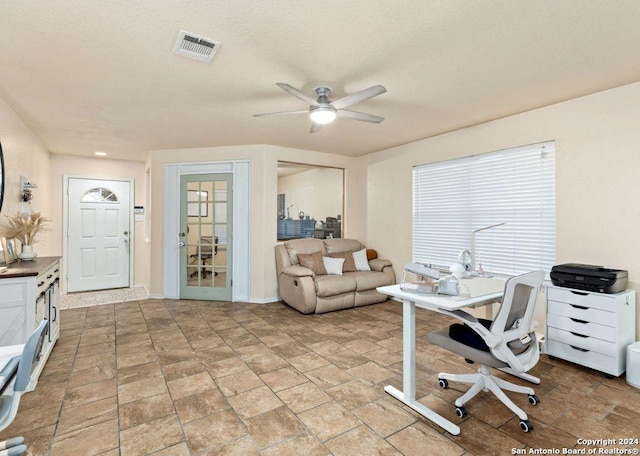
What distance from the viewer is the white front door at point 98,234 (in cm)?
566

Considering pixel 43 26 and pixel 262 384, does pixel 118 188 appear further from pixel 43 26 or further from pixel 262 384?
pixel 262 384

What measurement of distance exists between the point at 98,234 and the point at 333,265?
4.36 metres

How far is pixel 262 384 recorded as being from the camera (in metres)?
2.53

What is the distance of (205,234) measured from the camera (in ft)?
17.0

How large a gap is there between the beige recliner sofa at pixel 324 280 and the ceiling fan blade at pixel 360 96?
2.44m

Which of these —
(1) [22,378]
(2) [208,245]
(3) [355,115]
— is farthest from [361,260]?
(1) [22,378]

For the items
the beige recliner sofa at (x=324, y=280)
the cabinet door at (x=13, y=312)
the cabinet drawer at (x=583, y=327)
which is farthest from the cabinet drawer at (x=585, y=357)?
the cabinet door at (x=13, y=312)

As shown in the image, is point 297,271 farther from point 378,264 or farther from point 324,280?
point 378,264

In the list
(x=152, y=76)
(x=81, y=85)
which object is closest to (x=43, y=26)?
(x=152, y=76)

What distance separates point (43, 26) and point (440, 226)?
445cm

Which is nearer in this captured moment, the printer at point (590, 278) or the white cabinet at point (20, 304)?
the white cabinet at point (20, 304)

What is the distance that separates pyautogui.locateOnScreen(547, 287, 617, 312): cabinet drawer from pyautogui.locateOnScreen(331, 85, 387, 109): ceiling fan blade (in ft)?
7.80

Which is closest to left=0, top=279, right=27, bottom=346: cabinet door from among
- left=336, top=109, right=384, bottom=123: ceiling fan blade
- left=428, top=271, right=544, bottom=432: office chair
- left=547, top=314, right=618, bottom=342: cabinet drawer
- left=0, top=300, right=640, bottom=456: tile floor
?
left=0, top=300, right=640, bottom=456: tile floor

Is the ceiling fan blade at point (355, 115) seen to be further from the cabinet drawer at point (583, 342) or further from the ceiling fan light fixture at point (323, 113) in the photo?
the cabinet drawer at point (583, 342)
